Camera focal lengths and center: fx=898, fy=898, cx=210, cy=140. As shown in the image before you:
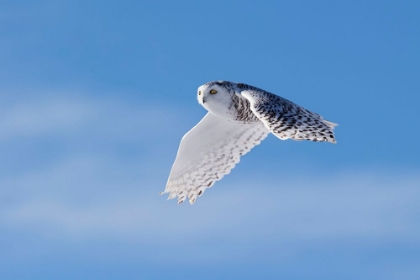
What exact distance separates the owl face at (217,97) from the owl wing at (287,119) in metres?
0.75

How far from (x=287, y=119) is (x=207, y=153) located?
201 inches

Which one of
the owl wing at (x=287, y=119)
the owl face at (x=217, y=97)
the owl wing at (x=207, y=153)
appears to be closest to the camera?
the owl wing at (x=287, y=119)

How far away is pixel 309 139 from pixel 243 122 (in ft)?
13.3

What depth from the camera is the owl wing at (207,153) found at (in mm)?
25312

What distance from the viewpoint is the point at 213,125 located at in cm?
2517

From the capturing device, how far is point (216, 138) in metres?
25.5

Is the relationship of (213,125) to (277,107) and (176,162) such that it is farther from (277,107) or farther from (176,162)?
(277,107)

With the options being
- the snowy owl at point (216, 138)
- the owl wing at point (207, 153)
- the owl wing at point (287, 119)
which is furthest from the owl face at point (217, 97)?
the owl wing at point (207, 153)

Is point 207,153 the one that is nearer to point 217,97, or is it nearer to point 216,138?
point 216,138

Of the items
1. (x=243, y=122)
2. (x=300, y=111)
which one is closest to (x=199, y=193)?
(x=243, y=122)

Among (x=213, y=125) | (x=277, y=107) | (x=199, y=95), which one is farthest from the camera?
(x=213, y=125)

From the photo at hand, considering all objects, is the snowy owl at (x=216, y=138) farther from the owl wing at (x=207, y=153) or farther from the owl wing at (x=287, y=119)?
the owl wing at (x=287, y=119)

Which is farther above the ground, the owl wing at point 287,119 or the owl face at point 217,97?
the owl face at point 217,97

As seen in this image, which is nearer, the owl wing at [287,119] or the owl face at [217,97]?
the owl wing at [287,119]
